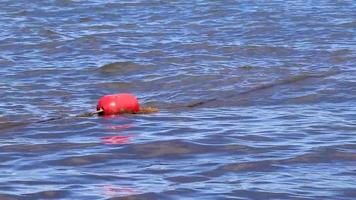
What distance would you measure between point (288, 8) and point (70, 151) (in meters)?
11.8

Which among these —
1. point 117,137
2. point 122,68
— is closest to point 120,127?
point 117,137


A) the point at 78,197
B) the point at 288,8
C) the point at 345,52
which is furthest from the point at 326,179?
the point at 288,8

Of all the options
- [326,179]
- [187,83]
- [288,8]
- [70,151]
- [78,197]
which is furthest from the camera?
[288,8]

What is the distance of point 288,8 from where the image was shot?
749 inches

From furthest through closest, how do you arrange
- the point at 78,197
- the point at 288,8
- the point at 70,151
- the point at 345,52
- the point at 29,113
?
the point at 288,8
the point at 345,52
the point at 29,113
the point at 70,151
the point at 78,197

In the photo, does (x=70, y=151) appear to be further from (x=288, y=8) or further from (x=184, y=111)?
(x=288, y=8)

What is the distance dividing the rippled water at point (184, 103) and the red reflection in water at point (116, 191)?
18mm

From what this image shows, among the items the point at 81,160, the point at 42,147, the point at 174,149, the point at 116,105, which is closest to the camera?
the point at 81,160

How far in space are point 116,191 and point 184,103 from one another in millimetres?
4029

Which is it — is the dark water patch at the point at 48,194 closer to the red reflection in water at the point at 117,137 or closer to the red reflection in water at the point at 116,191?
the red reflection in water at the point at 116,191

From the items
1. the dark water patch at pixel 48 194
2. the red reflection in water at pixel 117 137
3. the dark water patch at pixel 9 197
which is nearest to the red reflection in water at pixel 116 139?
the red reflection in water at pixel 117 137

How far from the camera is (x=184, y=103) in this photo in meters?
10.4

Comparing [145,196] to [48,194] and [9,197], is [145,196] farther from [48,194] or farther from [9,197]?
[9,197]

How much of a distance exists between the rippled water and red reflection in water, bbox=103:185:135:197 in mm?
18
